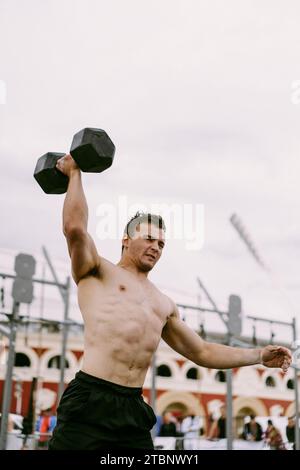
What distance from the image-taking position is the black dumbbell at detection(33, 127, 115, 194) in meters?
2.48

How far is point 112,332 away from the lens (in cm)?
251

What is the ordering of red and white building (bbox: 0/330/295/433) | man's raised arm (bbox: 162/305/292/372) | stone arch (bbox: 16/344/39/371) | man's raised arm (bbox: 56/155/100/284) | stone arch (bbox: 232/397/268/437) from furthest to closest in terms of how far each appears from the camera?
stone arch (bbox: 232/397/268/437) → stone arch (bbox: 16/344/39/371) → red and white building (bbox: 0/330/295/433) → man's raised arm (bbox: 162/305/292/372) → man's raised arm (bbox: 56/155/100/284)

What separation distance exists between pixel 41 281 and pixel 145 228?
19.8 feet

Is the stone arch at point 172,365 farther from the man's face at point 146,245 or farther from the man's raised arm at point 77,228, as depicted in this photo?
the man's raised arm at point 77,228

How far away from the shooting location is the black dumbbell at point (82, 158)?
2.48 m

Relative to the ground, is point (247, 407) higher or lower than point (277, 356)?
higher

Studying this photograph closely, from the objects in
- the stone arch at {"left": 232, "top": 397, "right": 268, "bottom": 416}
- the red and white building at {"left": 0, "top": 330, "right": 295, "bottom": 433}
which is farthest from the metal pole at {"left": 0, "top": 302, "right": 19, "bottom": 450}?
the stone arch at {"left": 232, "top": 397, "right": 268, "bottom": 416}

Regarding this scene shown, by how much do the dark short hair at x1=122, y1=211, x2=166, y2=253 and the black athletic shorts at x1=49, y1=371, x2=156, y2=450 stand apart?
2.37 ft

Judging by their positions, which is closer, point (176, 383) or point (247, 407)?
point (176, 383)

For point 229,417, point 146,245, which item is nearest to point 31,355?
point 229,417

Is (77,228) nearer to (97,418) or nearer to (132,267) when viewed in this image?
(132,267)

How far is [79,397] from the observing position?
2.44 m

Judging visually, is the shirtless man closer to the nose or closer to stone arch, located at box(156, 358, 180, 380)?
the nose

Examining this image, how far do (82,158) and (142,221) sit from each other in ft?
1.56
